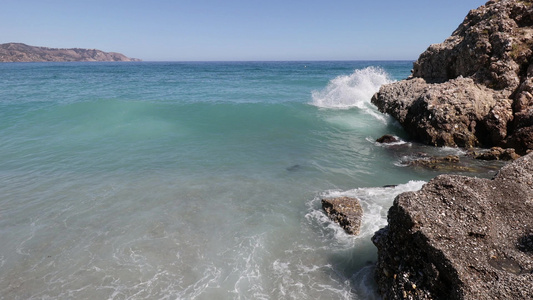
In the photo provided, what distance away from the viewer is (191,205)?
387 inches

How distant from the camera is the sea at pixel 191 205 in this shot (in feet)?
22.2

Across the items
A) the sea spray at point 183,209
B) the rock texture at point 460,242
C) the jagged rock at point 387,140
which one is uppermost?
the rock texture at point 460,242

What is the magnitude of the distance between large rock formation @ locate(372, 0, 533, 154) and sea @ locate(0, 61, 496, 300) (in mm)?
1443

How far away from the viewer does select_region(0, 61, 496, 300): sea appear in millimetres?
6754

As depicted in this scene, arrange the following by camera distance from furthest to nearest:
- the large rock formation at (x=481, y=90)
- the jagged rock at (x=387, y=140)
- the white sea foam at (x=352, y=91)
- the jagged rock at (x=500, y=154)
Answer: the white sea foam at (x=352, y=91)
the jagged rock at (x=387, y=140)
the large rock formation at (x=481, y=90)
the jagged rock at (x=500, y=154)

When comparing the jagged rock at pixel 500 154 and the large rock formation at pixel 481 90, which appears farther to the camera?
the large rock formation at pixel 481 90

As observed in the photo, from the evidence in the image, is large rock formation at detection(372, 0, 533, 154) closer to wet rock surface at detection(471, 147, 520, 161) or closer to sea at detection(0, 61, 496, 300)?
wet rock surface at detection(471, 147, 520, 161)

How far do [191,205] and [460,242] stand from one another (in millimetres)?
7419

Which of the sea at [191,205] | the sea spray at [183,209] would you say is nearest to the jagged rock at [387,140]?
the sea at [191,205]

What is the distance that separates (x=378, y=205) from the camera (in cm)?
950

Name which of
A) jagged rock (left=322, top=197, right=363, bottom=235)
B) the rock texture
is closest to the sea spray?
jagged rock (left=322, top=197, right=363, bottom=235)

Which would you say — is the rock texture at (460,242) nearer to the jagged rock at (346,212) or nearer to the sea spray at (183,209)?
the sea spray at (183,209)

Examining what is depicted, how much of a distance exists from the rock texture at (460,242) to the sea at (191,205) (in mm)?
1318

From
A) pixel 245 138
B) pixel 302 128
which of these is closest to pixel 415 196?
pixel 245 138
